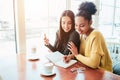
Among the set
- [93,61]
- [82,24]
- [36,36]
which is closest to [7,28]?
[36,36]

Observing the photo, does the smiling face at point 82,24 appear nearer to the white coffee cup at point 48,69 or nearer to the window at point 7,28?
the white coffee cup at point 48,69

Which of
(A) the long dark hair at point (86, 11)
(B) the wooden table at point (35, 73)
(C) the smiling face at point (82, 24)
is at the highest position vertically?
(A) the long dark hair at point (86, 11)

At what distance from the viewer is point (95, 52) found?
1.52 meters

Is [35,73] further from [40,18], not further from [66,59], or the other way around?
[40,18]

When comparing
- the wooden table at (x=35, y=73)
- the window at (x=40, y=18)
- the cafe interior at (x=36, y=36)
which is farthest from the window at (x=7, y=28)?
the wooden table at (x=35, y=73)

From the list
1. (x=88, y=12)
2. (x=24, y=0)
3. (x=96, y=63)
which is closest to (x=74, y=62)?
(x=96, y=63)

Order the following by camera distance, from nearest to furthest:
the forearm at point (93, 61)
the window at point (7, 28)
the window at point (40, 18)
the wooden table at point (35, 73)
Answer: the wooden table at point (35, 73) → the forearm at point (93, 61) → the window at point (7, 28) → the window at point (40, 18)

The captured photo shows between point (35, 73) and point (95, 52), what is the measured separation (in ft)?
1.84

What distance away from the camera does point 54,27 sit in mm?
2961

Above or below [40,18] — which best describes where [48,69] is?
below

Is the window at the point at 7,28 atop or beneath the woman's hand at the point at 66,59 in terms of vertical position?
atop

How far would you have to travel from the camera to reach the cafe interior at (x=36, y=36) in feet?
4.54

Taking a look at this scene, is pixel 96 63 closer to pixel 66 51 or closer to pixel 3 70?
pixel 66 51

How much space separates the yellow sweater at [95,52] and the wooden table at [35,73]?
0.06 m
